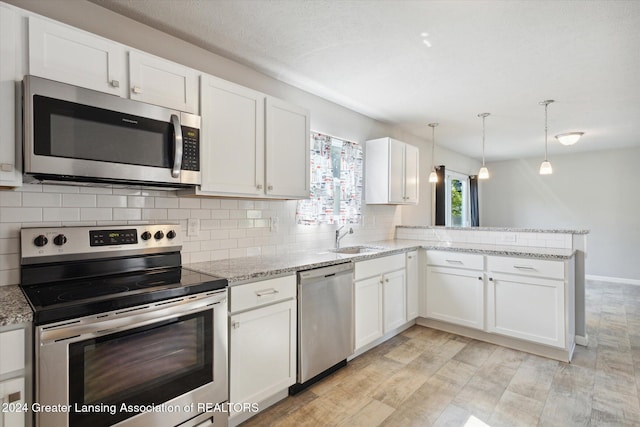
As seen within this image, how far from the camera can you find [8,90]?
1.39 m

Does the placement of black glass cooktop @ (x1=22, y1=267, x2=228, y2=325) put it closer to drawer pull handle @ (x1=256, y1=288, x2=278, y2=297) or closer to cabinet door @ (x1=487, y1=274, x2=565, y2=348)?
drawer pull handle @ (x1=256, y1=288, x2=278, y2=297)

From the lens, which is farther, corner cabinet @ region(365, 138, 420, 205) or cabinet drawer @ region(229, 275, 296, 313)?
corner cabinet @ region(365, 138, 420, 205)

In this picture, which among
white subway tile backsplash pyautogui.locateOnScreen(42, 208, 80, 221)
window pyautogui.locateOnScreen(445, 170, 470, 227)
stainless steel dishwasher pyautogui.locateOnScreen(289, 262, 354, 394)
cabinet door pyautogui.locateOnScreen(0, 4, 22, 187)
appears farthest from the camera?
window pyautogui.locateOnScreen(445, 170, 470, 227)

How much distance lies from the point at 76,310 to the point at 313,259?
1567 mm

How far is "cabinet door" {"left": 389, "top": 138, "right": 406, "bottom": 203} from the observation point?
3.80 m

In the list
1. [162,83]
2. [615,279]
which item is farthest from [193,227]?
[615,279]

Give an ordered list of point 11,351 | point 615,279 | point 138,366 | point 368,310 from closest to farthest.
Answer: point 11,351
point 138,366
point 368,310
point 615,279

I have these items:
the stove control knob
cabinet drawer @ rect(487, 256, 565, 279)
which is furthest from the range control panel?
cabinet drawer @ rect(487, 256, 565, 279)

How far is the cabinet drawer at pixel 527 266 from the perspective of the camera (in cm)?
280

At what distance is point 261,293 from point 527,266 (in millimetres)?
2393

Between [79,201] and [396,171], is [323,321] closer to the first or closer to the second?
[79,201]

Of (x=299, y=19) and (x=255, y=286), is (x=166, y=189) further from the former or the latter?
(x=299, y=19)

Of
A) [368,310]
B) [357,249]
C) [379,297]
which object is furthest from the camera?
[357,249]

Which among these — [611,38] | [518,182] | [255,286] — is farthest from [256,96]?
[518,182]
